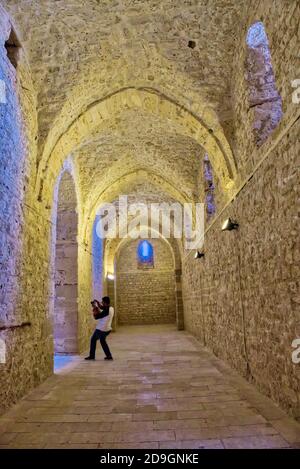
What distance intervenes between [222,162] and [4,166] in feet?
10.9

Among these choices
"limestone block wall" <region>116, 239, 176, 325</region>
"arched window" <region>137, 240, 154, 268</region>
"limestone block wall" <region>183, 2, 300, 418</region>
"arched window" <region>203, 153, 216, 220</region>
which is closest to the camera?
"limestone block wall" <region>183, 2, 300, 418</region>

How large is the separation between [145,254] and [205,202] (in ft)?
35.5

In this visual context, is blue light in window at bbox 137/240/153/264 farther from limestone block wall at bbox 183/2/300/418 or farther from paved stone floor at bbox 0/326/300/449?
paved stone floor at bbox 0/326/300/449

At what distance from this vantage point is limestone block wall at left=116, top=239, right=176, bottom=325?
17.4 meters

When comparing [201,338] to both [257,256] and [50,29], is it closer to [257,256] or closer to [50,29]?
[257,256]

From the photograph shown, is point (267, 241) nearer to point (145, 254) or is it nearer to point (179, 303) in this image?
point (179, 303)

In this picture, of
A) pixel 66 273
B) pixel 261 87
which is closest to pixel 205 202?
pixel 261 87

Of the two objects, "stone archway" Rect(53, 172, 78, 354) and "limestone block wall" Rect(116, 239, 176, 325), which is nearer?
"stone archway" Rect(53, 172, 78, 354)

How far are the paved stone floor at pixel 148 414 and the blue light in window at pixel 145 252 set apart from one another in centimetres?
1277

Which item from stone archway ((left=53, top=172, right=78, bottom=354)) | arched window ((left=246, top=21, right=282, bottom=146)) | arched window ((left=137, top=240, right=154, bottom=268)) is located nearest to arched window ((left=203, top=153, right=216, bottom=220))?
arched window ((left=246, top=21, right=282, bottom=146))

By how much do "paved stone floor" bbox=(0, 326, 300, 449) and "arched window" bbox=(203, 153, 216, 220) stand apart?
3554 mm

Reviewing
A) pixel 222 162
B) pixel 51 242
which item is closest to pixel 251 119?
pixel 222 162

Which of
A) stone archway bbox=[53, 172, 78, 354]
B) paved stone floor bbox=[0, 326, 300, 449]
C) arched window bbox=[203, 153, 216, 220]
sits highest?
arched window bbox=[203, 153, 216, 220]

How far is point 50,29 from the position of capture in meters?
4.32
